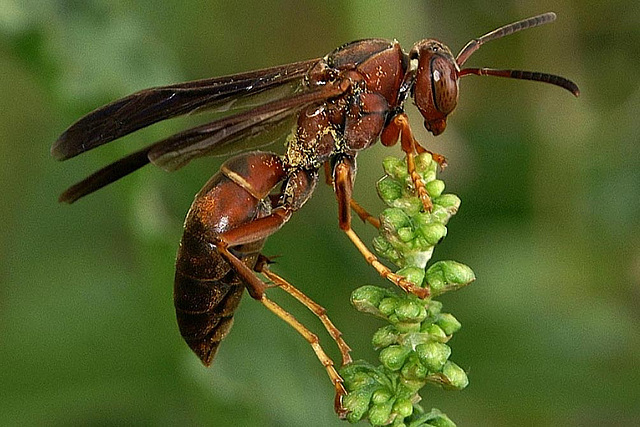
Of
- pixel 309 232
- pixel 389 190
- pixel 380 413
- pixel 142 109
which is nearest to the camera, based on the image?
pixel 380 413

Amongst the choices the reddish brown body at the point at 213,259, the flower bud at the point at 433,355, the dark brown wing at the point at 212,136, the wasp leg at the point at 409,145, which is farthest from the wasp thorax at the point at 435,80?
the flower bud at the point at 433,355

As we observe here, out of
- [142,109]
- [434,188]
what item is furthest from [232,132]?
[434,188]

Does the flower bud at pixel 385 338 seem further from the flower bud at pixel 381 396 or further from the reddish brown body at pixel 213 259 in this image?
the reddish brown body at pixel 213 259

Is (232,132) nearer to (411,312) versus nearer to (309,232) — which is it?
(411,312)

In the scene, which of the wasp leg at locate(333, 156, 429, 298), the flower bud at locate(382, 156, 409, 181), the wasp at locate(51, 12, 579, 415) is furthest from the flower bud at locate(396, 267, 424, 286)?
the wasp at locate(51, 12, 579, 415)

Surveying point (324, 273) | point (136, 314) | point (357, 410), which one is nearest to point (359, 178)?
point (324, 273)

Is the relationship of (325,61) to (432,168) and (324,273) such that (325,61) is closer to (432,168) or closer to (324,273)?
(432,168)
